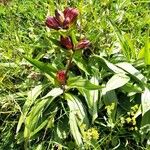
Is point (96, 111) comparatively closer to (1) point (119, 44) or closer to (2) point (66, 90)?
(2) point (66, 90)

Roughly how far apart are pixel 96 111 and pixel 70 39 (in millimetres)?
468

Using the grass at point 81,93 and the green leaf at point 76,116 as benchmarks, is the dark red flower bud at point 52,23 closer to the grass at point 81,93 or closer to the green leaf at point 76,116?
the grass at point 81,93

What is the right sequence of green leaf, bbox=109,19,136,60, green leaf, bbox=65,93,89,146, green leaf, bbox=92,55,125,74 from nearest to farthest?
green leaf, bbox=65,93,89,146, green leaf, bbox=92,55,125,74, green leaf, bbox=109,19,136,60

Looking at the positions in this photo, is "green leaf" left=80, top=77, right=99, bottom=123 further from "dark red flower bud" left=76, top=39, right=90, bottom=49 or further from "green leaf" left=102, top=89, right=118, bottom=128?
"dark red flower bud" left=76, top=39, right=90, bottom=49

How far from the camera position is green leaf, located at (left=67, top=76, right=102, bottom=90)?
2.74 metres

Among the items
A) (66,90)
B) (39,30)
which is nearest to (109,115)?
(66,90)

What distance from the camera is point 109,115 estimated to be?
2660 millimetres

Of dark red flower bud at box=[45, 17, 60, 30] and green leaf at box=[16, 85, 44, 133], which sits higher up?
dark red flower bud at box=[45, 17, 60, 30]

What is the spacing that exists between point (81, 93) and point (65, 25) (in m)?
0.44

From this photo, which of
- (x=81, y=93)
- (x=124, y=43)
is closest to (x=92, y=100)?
(x=81, y=93)

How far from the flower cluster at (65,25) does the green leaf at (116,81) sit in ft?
0.87

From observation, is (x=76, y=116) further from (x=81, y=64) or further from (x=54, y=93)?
(x=81, y=64)

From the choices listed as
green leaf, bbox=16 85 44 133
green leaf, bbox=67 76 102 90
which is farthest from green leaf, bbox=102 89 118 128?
green leaf, bbox=16 85 44 133

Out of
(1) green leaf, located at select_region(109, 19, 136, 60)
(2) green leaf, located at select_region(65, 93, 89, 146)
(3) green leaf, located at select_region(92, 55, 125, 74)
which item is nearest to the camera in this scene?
(2) green leaf, located at select_region(65, 93, 89, 146)
